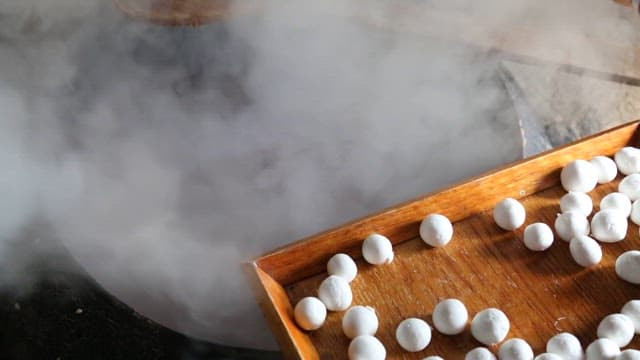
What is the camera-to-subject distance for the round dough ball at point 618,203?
4.60 ft

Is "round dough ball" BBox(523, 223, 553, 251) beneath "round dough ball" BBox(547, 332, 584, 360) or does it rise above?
above

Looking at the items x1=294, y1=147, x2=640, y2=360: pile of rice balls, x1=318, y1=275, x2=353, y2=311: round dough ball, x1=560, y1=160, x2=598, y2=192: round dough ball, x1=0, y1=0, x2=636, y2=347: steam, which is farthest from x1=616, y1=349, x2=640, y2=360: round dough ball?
x1=0, y1=0, x2=636, y2=347: steam

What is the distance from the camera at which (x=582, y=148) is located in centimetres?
145

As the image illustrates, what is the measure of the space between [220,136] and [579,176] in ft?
2.96

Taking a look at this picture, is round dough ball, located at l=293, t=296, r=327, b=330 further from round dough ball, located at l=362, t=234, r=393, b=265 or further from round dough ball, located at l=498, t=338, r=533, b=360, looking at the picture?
round dough ball, located at l=498, t=338, r=533, b=360

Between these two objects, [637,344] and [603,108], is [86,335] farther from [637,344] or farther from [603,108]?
[603,108]

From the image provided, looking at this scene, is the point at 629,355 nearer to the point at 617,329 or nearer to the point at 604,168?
the point at 617,329

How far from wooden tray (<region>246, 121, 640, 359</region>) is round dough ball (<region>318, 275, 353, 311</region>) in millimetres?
21

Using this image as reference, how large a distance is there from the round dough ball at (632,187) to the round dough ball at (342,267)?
55cm

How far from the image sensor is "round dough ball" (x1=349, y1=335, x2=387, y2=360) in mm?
1202

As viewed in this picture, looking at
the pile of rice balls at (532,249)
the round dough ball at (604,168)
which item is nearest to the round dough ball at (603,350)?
the pile of rice balls at (532,249)

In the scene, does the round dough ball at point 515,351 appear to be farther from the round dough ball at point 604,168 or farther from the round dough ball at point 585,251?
the round dough ball at point 604,168

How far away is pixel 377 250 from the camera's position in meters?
1.31

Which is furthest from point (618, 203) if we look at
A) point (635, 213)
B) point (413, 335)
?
point (413, 335)
